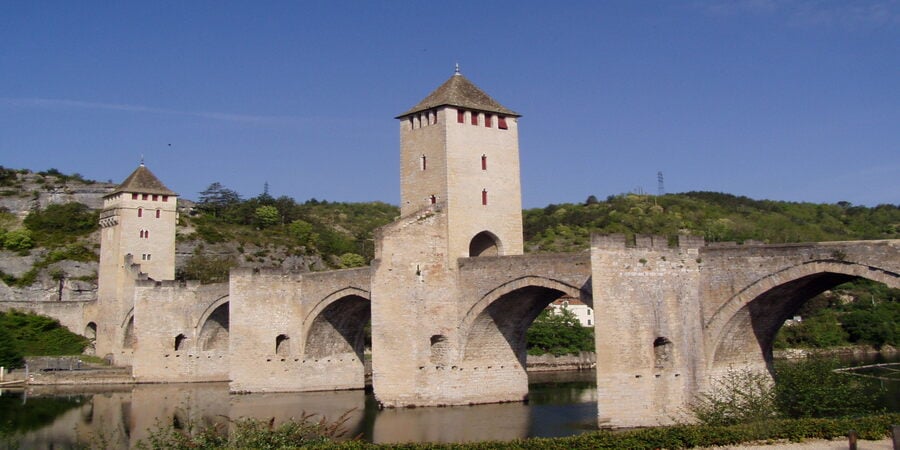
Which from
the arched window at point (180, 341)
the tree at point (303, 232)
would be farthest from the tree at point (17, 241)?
the arched window at point (180, 341)

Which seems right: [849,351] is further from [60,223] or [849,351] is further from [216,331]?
[60,223]

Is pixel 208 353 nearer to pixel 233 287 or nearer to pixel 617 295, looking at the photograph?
pixel 233 287

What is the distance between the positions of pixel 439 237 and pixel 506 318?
139 inches

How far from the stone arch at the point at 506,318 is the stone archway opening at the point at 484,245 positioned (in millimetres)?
2762

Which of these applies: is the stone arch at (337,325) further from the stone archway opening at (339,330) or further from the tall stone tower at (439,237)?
the tall stone tower at (439,237)

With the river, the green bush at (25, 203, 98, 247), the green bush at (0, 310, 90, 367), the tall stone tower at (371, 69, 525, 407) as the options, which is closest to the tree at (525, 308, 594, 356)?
the river

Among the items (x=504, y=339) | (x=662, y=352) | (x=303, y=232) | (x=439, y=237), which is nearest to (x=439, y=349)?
(x=504, y=339)

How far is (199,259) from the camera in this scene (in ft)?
220

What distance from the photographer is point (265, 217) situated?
8338 cm

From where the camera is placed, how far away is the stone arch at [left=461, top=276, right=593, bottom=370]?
28.6 metres

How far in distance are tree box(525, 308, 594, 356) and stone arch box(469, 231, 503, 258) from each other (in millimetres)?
18299

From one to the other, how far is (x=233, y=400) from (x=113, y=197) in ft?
71.9

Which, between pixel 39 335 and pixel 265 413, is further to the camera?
pixel 39 335

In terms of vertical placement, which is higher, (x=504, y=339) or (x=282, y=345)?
(x=282, y=345)
